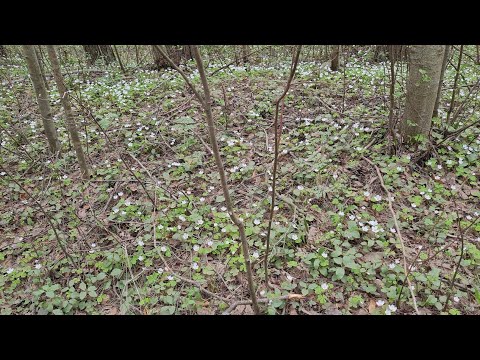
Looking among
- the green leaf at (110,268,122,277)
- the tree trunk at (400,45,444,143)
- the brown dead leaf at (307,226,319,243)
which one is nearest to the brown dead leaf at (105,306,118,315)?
the green leaf at (110,268,122,277)

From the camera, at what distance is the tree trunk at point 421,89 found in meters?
3.64

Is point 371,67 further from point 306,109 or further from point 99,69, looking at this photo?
point 99,69

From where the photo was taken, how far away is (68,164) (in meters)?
4.55

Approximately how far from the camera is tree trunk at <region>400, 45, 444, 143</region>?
3641 millimetres

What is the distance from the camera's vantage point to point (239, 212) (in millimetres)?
3637

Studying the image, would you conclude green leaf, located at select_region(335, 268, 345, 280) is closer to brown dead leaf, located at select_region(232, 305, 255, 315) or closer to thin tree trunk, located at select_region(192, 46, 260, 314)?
brown dead leaf, located at select_region(232, 305, 255, 315)

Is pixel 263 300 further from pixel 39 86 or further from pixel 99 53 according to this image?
pixel 99 53

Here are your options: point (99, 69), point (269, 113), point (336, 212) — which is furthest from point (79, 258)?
point (99, 69)

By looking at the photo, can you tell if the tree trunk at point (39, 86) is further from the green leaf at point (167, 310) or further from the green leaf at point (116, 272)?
the green leaf at point (167, 310)

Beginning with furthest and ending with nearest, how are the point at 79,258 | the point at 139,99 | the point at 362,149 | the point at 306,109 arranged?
the point at 139,99
the point at 306,109
the point at 362,149
the point at 79,258

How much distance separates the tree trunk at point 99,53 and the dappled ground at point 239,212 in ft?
9.83

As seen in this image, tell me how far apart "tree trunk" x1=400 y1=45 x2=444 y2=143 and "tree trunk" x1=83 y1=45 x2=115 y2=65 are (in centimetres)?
679

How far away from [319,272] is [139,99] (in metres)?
4.50

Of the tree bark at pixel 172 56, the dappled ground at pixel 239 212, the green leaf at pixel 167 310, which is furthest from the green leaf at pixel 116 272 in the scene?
the tree bark at pixel 172 56
